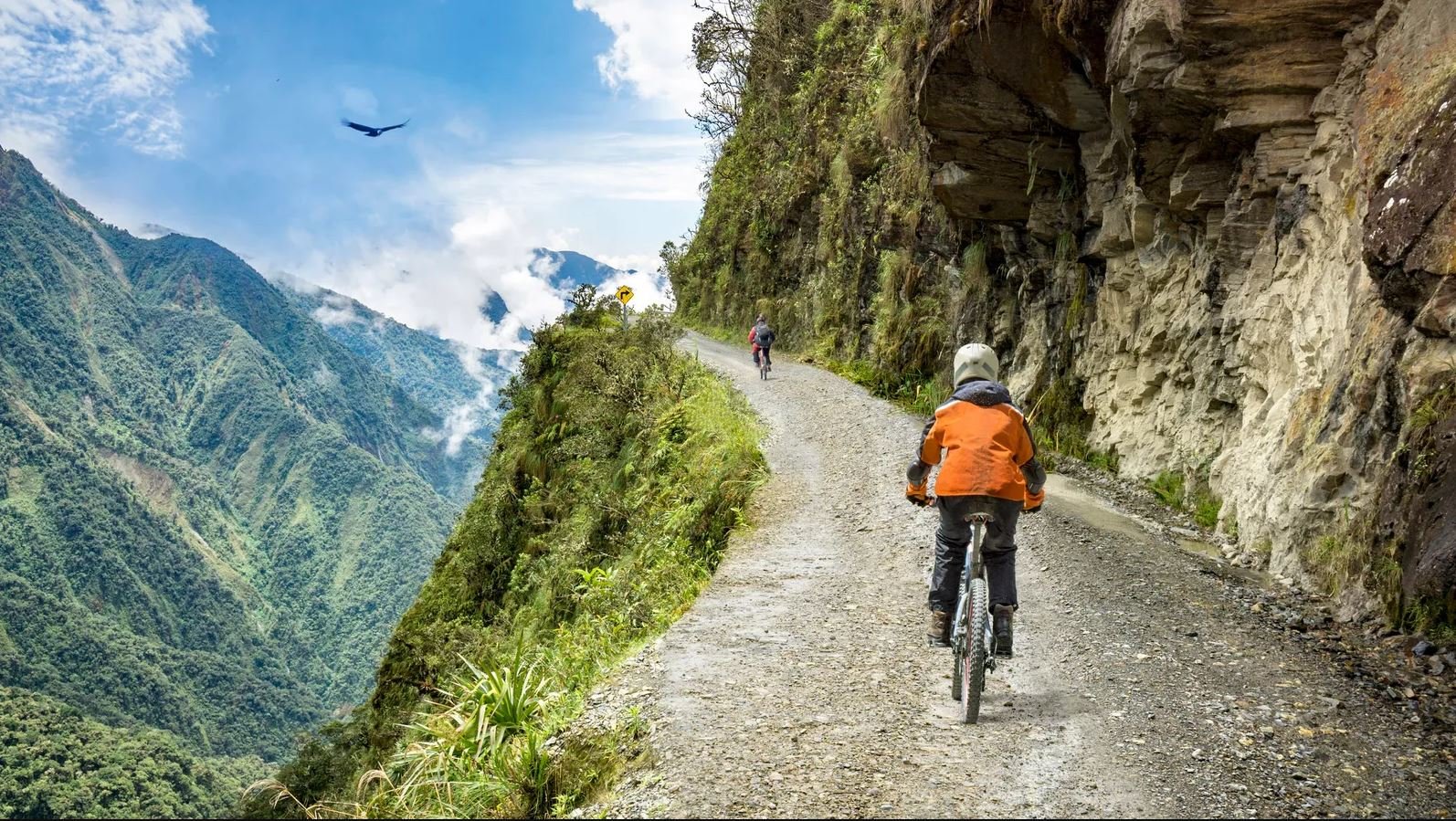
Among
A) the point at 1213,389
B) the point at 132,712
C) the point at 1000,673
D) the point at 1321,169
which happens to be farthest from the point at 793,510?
the point at 132,712

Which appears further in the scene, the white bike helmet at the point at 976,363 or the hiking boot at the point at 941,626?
the hiking boot at the point at 941,626

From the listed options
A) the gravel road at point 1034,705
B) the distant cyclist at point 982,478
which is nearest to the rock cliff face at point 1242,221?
the gravel road at point 1034,705

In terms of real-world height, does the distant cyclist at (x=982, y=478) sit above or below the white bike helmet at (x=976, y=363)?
below

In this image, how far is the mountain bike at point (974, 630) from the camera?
489 centimetres

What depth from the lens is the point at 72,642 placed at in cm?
14462

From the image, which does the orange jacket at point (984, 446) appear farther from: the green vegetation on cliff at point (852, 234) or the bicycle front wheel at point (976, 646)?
the green vegetation on cliff at point (852, 234)

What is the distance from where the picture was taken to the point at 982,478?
4.96 meters

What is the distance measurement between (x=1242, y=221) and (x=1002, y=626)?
6746 millimetres

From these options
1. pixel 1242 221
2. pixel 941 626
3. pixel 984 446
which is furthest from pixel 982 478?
pixel 1242 221

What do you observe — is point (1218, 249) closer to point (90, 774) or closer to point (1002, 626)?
point (1002, 626)

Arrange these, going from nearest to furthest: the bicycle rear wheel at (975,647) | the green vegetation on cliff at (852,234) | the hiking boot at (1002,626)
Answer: the bicycle rear wheel at (975,647), the hiking boot at (1002,626), the green vegetation on cliff at (852,234)

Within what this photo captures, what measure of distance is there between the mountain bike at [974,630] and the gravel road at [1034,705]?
19cm

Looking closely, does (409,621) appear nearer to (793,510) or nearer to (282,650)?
(793,510)

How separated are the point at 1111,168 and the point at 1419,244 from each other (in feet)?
21.5
